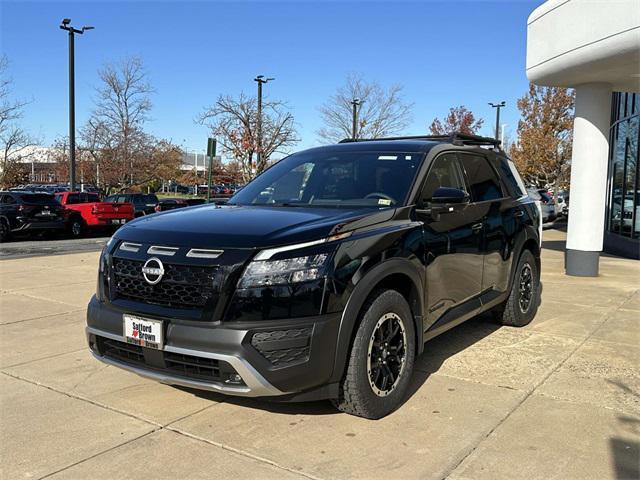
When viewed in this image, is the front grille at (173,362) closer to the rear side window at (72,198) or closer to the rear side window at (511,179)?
the rear side window at (511,179)

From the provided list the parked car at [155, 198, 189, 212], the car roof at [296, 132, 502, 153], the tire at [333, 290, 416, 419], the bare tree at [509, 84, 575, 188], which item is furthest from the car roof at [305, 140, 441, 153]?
the bare tree at [509, 84, 575, 188]

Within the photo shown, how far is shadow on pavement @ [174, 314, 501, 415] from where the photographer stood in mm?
3873

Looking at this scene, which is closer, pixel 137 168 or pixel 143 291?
pixel 143 291

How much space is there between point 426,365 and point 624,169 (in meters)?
13.3

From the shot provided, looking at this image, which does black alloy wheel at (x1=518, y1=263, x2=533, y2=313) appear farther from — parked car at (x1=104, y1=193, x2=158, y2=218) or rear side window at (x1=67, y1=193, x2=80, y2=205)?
parked car at (x1=104, y1=193, x2=158, y2=218)

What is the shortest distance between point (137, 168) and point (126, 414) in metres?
28.1

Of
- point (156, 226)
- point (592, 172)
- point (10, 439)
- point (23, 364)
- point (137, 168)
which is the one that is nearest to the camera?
point (10, 439)

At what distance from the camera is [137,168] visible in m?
30.1

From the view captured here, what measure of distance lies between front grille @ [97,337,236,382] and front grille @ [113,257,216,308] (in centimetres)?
29

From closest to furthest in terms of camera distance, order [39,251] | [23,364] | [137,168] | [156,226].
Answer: [156,226], [23,364], [39,251], [137,168]

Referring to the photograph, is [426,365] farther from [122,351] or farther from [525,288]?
[122,351]

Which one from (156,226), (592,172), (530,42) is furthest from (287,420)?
(530,42)

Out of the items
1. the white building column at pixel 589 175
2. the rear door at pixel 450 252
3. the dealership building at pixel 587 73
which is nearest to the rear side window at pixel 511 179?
the rear door at pixel 450 252

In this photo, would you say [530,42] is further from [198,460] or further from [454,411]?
[198,460]
